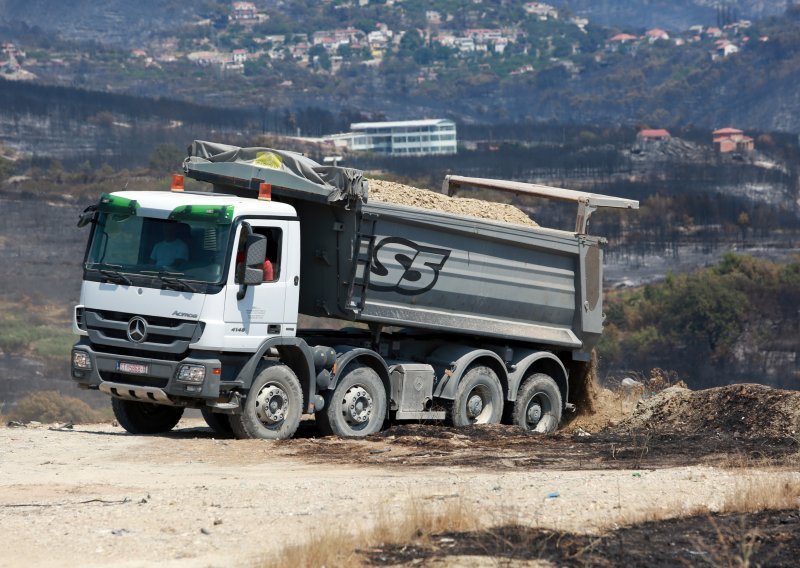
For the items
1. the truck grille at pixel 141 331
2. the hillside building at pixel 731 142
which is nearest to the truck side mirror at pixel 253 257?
the truck grille at pixel 141 331

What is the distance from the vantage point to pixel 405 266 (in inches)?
652

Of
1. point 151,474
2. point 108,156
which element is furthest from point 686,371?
point 108,156

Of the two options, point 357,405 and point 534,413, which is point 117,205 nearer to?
point 357,405

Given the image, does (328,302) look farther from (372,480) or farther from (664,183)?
(664,183)

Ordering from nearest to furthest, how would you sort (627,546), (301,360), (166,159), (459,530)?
1. (627,546)
2. (459,530)
3. (301,360)
4. (166,159)

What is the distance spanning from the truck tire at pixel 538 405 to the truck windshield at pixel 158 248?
515 centimetres

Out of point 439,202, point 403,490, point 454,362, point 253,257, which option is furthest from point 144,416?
point 403,490

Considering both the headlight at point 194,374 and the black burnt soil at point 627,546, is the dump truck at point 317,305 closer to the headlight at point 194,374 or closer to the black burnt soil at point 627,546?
the headlight at point 194,374

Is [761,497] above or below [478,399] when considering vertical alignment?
below

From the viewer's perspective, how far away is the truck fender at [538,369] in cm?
1805

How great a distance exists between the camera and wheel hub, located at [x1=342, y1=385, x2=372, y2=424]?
53.3 ft

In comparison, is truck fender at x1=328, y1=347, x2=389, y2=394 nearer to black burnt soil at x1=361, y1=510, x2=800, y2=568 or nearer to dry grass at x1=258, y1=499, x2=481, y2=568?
dry grass at x1=258, y1=499, x2=481, y2=568

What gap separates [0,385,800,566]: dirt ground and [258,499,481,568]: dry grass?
0.12 meters

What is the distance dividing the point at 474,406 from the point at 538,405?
1.29 m
